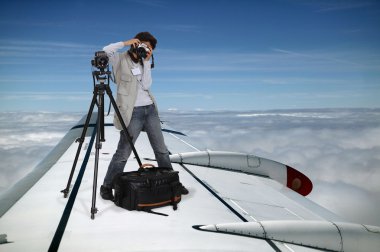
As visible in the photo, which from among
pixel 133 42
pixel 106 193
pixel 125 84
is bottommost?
pixel 106 193

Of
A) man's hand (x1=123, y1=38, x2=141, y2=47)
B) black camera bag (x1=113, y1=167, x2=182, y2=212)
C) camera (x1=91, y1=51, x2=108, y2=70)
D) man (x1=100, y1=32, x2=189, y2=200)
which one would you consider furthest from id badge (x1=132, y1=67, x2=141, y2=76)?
black camera bag (x1=113, y1=167, x2=182, y2=212)

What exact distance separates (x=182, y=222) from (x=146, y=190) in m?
0.63

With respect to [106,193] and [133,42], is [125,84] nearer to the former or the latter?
[133,42]

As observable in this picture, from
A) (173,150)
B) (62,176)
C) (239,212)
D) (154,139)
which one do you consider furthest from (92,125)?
(239,212)

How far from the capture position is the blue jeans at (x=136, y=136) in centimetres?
418

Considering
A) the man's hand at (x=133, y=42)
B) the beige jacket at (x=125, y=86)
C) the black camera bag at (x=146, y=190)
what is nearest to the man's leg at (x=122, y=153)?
the beige jacket at (x=125, y=86)

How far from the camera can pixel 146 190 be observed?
3764 mm

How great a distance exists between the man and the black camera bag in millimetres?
346

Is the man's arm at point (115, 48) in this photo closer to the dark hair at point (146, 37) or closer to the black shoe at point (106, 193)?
the dark hair at point (146, 37)

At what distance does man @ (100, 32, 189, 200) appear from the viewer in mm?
4020

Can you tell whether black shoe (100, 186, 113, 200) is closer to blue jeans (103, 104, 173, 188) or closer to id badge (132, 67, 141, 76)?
blue jeans (103, 104, 173, 188)

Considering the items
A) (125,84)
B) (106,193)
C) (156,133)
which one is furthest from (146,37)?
(106,193)

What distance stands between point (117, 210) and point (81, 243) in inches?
38.0

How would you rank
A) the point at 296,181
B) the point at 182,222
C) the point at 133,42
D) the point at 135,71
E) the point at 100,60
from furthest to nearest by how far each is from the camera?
the point at 296,181 < the point at 135,71 < the point at 133,42 < the point at 100,60 < the point at 182,222
